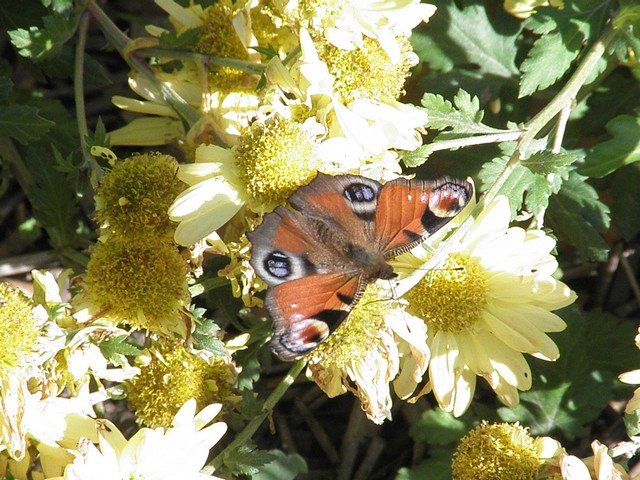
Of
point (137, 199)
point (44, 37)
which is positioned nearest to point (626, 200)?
point (137, 199)

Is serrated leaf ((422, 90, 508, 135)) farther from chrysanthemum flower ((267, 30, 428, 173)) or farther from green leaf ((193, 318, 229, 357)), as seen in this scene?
green leaf ((193, 318, 229, 357))

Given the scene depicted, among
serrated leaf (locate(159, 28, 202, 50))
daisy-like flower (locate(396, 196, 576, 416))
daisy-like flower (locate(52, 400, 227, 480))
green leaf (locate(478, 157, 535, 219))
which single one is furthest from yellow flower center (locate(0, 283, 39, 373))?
green leaf (locate(478, 157, 535, 219))

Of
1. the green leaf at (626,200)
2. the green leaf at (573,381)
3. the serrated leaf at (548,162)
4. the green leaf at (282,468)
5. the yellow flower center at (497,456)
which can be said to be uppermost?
the serrated leaf at (548,162)

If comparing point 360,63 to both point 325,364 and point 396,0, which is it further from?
point 325,364

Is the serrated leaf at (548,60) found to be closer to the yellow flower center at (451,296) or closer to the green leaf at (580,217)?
the green leaf at (580,217)

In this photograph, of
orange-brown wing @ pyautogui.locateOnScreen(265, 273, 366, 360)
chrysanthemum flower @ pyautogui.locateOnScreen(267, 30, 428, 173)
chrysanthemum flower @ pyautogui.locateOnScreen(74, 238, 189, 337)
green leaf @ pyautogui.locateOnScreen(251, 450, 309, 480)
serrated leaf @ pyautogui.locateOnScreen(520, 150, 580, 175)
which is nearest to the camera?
orange-brown wing @ pyautogui.locateOnScreen(265, 273, 366, 360)

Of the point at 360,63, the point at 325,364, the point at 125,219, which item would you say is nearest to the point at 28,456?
the point at 125,219

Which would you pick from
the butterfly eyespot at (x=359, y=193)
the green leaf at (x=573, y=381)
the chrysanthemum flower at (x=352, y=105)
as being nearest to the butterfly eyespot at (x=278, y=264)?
the butterfly eyespot at (x=359, y=193)
